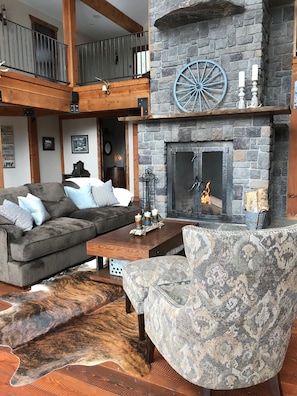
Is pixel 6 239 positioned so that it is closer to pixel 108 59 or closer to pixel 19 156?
pixel 19 156

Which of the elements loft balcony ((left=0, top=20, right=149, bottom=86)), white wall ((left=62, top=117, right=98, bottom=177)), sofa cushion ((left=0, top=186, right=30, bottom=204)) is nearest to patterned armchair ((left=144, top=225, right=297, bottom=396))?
sofa cushion ((left=0, top=186, right=30, bottom=204))

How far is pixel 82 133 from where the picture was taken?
869cm

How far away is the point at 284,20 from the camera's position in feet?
15.7

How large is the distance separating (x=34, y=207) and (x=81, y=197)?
1027 millimetres

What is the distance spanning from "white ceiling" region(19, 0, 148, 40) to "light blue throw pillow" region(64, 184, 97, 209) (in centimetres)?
468

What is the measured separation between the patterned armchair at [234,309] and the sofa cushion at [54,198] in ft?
9.23

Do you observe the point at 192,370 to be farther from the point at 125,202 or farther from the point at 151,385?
the point at 125,202

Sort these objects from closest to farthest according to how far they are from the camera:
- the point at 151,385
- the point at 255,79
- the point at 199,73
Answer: the point at 151,385, the point at 255,79, the point at 199,73

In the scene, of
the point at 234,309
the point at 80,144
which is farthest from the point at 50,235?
the point at 80,144

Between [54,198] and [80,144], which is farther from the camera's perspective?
[80,144]

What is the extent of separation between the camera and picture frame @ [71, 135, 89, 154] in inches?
341

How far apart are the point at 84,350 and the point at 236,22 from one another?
4.39 metres

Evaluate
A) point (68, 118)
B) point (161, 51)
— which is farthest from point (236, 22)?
point (68, 118)

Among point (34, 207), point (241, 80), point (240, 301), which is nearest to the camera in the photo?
point (240, 301)
